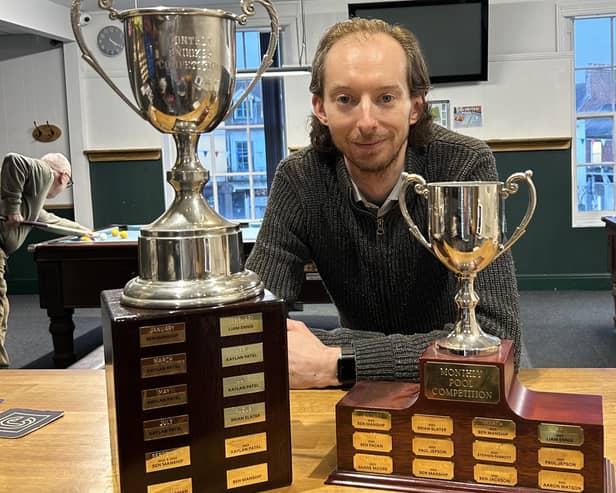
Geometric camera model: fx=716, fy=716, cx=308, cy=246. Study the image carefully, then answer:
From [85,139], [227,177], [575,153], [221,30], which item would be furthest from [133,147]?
[221,30]

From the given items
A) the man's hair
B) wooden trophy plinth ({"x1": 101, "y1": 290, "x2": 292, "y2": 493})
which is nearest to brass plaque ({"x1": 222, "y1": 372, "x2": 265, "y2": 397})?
wooden trophy plinth ({"x1": 101, "y1": 290, "x2": 292, "y2": 493})

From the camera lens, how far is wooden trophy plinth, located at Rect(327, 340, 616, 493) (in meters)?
0.88

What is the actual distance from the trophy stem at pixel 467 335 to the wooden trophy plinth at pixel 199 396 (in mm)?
225

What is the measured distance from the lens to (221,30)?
912 mm

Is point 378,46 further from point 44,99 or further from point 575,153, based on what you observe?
point 44,99

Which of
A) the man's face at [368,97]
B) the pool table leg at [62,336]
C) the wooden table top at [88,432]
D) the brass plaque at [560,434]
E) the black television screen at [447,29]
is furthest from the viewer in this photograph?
the black television screen at [447,29]

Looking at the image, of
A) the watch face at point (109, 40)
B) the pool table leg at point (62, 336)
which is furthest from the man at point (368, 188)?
the watch face at point (109, 40)

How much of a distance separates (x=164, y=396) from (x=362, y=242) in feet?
3.08

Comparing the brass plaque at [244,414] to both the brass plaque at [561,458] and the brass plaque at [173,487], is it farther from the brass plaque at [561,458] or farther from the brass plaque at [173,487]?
the brass plaque at [561,458]

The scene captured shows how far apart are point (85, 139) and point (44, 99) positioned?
21.8 inches

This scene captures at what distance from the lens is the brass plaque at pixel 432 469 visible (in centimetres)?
93

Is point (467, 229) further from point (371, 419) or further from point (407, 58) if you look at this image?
point (407, 58)

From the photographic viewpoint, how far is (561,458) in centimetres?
88

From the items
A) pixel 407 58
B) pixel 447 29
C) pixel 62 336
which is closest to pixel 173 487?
pixel 407 58
